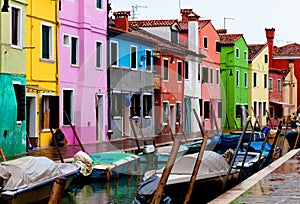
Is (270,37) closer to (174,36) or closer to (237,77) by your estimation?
(237,77)

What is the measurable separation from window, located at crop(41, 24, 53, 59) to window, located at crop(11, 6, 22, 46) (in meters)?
2.21

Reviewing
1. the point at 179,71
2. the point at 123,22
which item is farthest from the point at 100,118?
the point at 179,71

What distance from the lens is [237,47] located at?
44344 millimetres

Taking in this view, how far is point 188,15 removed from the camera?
4081cm

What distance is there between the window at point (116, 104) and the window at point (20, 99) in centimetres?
789

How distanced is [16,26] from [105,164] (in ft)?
17.5

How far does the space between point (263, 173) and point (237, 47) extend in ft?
99.3

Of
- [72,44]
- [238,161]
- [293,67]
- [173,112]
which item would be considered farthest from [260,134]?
[293,67]

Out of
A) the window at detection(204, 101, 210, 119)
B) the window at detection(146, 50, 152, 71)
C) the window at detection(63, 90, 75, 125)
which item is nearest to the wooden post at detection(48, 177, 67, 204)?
the window at detection(63, 90, 75, 125)

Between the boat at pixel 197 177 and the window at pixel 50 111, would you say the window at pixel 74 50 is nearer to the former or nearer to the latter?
the window at pixel 50 111

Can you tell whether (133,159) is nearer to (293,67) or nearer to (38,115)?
(38,115)

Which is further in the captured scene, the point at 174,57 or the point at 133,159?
the point at 174,57

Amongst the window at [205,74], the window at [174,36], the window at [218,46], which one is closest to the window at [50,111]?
the window at [174,36]

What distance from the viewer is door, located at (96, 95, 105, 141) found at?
26.5 metres
